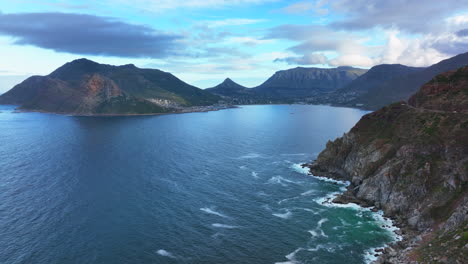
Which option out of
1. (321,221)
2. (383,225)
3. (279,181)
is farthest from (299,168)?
(383,225)

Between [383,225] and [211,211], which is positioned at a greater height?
[211,211]

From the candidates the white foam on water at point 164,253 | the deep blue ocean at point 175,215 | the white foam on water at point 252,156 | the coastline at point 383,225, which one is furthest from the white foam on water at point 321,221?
the white foam on water at point 252,156

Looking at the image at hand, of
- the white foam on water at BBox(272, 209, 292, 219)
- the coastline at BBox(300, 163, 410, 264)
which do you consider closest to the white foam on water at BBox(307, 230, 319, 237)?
the white foam on water at BBox(272, 209, 292, 219)

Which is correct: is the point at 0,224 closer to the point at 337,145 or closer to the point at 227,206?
the point at 227,206

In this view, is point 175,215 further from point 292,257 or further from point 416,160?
point 416,160

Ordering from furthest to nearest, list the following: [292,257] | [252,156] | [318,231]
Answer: [252,156] → [318,231] → [292,257]

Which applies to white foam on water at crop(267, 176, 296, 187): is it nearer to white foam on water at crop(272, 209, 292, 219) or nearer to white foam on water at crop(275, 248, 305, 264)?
white foam on water at crop(272, 209, 292, 219)

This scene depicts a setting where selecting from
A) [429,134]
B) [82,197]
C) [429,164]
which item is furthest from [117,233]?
[429,134]

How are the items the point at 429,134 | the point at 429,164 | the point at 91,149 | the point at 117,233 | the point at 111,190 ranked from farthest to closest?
the point at 91,149 → the point at 111,190 → the point at 429,134 → the point at 429,164 → the point at 117,233
